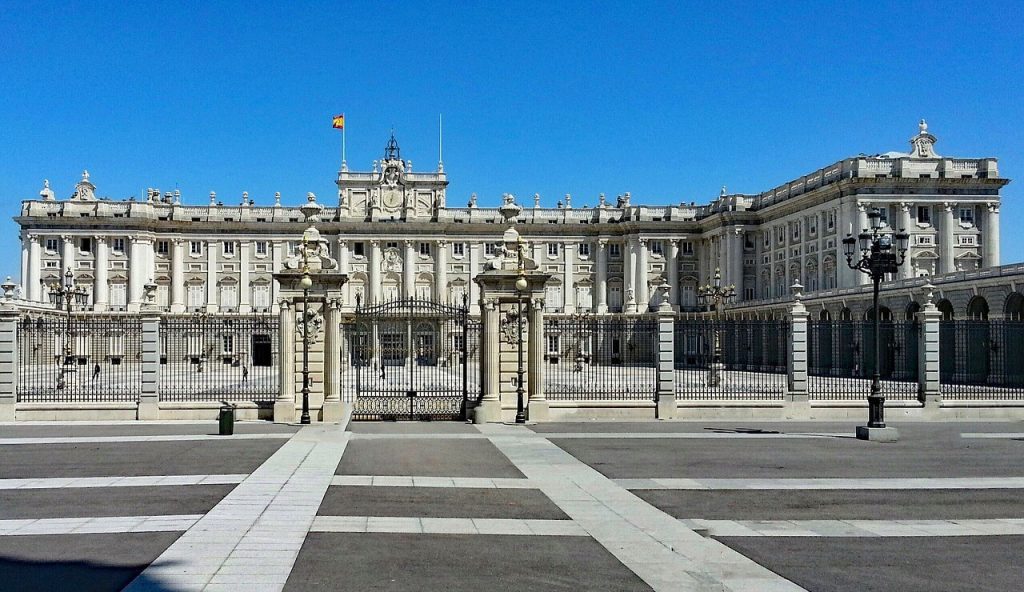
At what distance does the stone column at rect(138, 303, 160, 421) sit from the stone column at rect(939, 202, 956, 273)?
2591 inches

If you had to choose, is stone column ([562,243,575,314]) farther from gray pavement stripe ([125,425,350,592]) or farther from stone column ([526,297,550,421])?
gray pavement stripe ([125,425,350,592])

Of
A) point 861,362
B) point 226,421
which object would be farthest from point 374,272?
point 226,421

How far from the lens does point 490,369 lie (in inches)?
1062

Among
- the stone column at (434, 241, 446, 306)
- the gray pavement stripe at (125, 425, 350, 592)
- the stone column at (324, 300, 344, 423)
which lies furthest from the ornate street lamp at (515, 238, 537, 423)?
the stone column at (434, 241, 446, 306)

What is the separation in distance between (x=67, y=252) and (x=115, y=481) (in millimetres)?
91685

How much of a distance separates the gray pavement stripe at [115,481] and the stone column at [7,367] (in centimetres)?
1281

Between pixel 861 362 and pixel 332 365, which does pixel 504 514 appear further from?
pixel 861 362

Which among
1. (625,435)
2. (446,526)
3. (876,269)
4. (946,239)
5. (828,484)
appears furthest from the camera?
(946,239)

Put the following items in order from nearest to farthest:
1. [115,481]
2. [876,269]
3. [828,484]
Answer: [115,481]
[828,484]
[876,269]

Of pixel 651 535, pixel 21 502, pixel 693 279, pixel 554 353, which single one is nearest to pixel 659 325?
pixel 651 535

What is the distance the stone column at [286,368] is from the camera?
87.2ft

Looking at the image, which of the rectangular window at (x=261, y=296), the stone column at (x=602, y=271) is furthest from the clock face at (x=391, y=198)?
the stone column at (x=602, y=271)

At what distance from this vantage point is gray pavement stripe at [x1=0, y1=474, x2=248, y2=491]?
598 inches

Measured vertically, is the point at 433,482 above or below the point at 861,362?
below
